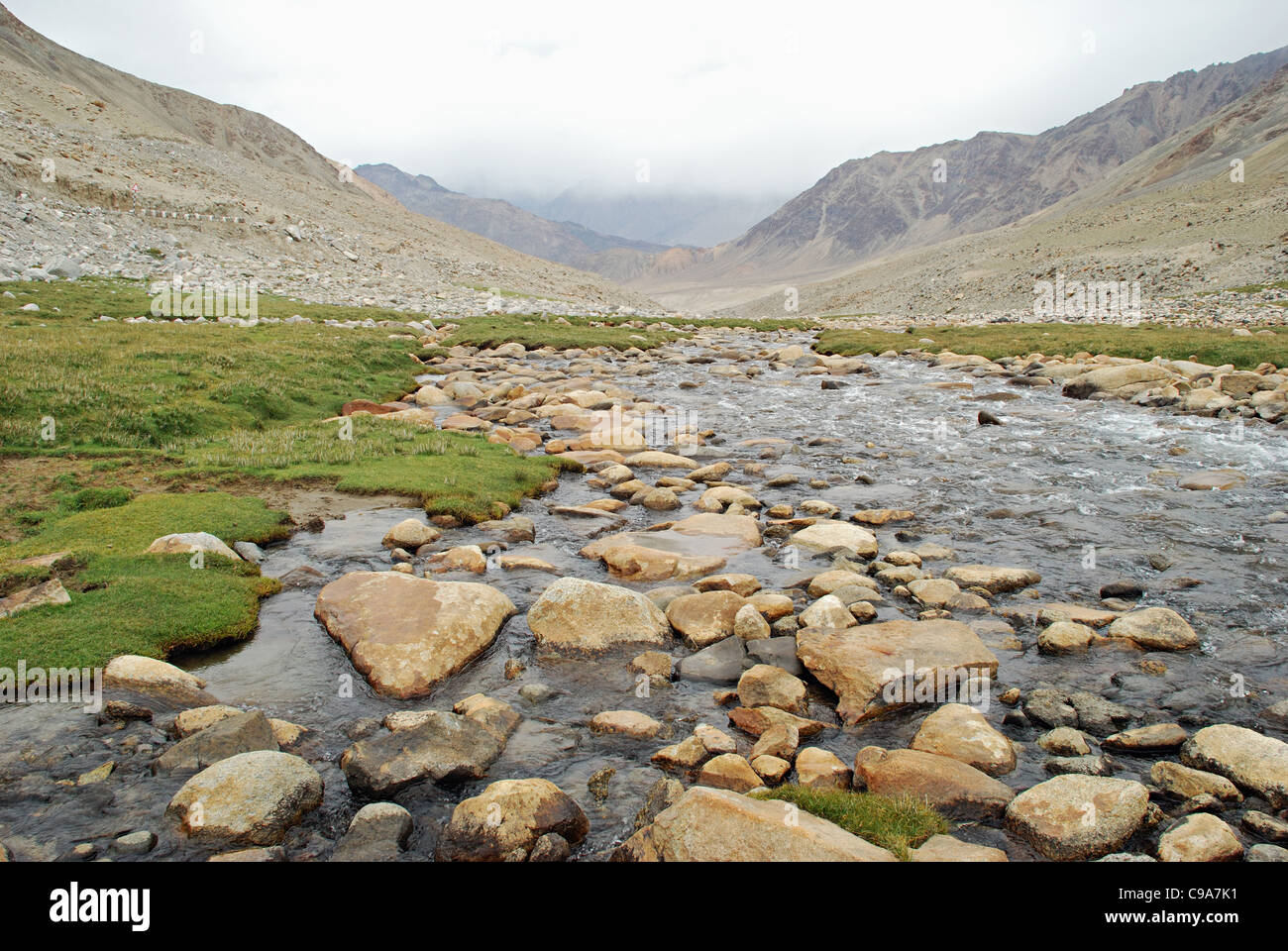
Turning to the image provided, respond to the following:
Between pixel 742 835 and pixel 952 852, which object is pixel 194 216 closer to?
pixel 742 835

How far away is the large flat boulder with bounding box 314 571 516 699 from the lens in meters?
7.42

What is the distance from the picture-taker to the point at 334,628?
815cm

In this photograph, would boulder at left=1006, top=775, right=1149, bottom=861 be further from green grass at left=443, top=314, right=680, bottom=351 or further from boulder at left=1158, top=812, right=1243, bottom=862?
green grass at left=443, top=314, right=680, bottom=351

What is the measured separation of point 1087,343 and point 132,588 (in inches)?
1507

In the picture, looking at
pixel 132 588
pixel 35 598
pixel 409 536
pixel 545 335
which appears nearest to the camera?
pixel 35 598

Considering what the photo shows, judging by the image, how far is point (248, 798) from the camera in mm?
5234

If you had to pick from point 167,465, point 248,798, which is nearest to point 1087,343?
point 167,465

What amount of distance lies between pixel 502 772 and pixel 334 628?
319cm

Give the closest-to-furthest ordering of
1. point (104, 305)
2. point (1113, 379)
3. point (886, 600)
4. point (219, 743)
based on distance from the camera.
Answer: point (219, 743) < point (886, 600) < point (1113, 379) < point (104, 305)

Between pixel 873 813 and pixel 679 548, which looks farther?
pixel 679 548

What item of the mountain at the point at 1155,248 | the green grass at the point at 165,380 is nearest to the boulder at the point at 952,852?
the green grass at the point at 165,380

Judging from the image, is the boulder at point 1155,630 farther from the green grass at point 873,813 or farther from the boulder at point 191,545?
the boulder at point 191,545

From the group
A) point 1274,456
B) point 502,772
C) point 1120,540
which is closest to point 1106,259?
point 1274,456

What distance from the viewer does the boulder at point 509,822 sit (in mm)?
4961
